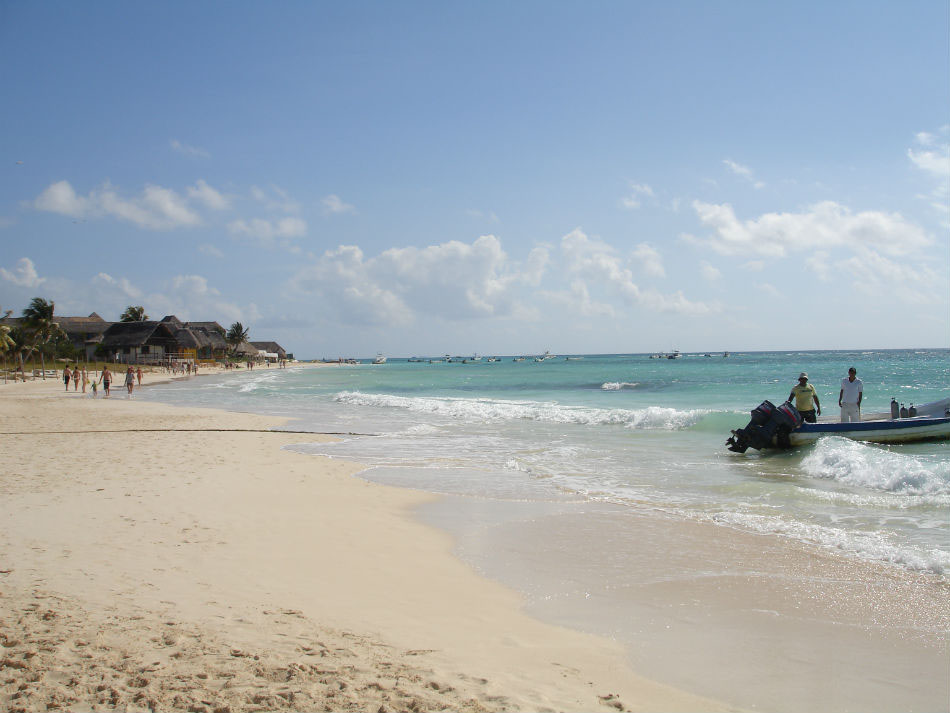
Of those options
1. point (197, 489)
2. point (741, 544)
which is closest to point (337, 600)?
point (741, 544)

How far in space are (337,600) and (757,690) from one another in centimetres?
292

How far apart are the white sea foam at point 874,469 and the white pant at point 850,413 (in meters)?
0.94

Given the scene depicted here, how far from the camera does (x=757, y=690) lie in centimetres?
356

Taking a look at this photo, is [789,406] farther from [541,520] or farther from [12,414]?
[12,414]

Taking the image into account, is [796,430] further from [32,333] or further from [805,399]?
[32,333]

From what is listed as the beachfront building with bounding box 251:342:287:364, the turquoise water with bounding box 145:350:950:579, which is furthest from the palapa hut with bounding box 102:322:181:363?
the turquoise water with bounding box 145:350:950:579

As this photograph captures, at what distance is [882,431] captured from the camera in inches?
536

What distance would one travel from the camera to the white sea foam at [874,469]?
941cm

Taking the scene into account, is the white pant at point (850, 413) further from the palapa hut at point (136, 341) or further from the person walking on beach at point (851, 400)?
the palapa hut at point (136, 341)

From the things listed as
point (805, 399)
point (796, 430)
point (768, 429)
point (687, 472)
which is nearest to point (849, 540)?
point (687, 472)

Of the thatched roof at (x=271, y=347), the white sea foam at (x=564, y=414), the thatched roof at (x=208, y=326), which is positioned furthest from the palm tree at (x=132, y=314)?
the white sea foam at (x=564, y=414)

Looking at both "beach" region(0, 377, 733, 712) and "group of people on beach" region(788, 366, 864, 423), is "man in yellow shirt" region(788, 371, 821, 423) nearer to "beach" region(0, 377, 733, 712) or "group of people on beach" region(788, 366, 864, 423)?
"group of people on beach" region(788, 366, 864, 423)

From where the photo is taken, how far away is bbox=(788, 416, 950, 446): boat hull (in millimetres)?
13352

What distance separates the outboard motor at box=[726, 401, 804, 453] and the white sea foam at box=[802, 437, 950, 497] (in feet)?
2.20
